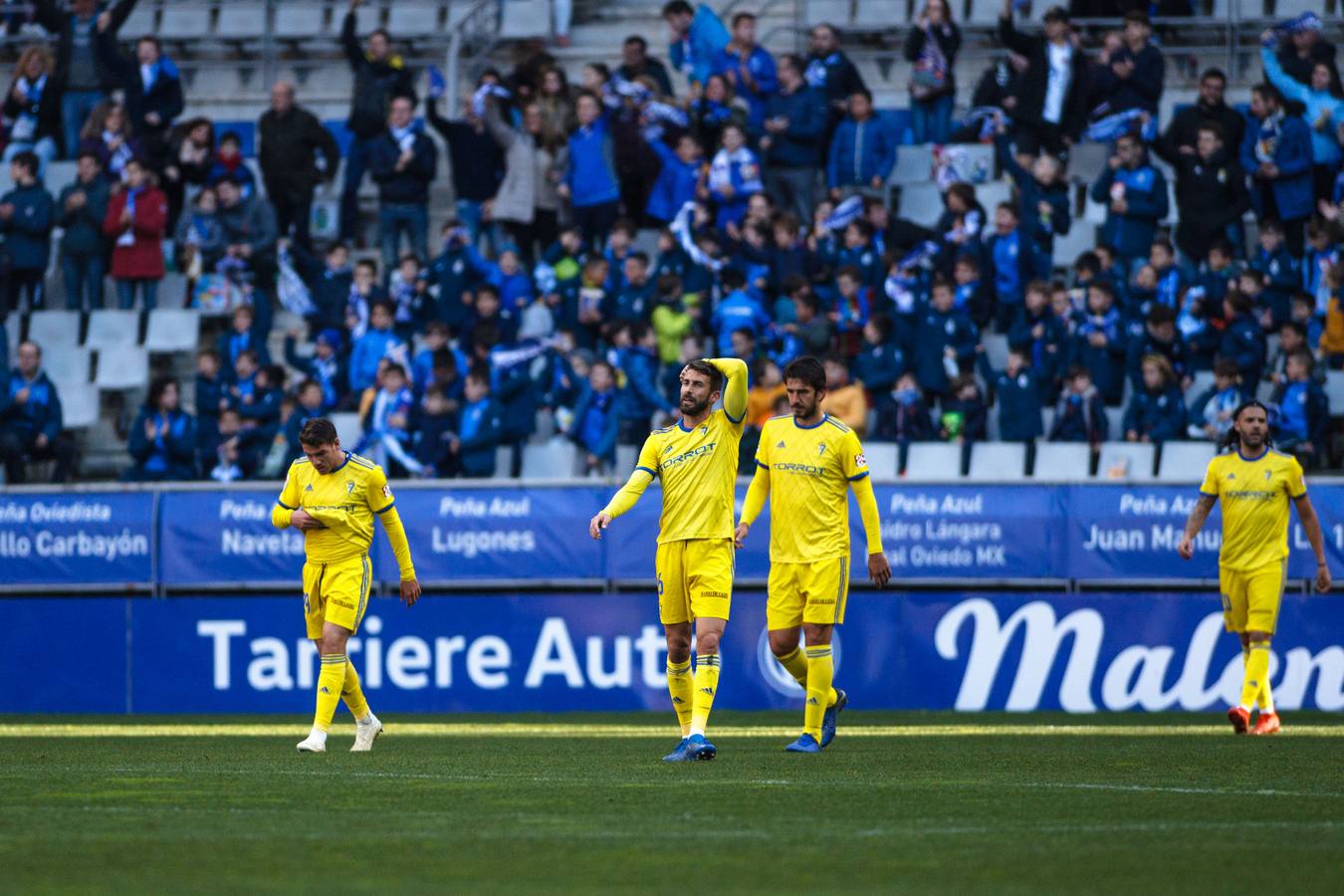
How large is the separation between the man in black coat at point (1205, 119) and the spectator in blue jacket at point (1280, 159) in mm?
183

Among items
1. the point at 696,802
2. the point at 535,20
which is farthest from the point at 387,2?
the point at 696,802

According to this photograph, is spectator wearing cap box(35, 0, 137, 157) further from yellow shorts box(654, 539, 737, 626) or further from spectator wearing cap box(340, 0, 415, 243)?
yellow shorts box(654, 539, 737, 626)

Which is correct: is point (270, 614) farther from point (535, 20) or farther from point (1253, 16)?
point (1253, 16)

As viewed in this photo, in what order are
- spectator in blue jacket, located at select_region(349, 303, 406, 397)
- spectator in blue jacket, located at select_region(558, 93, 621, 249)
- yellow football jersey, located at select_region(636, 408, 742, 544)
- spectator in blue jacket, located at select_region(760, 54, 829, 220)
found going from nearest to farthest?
yellow football jersey, located at select_region(636, 408, 742, 544)
spectator in blue jacket, located at select_region(349, 303, 406, 397)
spectator in blue jacket, located at select_region(760, 54, 829, 220)
spectator in blue jacket, located at select_region(558, 93, 621, 249)

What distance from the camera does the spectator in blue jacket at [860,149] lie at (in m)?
23.5

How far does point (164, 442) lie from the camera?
72.6ft

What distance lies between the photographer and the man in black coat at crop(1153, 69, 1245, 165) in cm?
2253

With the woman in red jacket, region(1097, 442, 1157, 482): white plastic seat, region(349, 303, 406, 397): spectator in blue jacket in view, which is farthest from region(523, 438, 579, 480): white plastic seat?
the woman in red jacket

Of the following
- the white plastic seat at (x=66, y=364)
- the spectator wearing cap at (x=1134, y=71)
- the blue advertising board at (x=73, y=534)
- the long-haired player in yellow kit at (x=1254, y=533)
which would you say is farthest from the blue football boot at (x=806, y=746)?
the white plastic seat at (x=66, y=364)

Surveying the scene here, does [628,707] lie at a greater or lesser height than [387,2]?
lesser

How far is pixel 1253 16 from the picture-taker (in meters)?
26.0

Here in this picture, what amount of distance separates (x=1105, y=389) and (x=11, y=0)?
15.8m

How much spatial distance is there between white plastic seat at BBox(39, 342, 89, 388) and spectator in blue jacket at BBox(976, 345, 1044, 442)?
33.8ft

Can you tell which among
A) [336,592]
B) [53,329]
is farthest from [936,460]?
[53,329]
